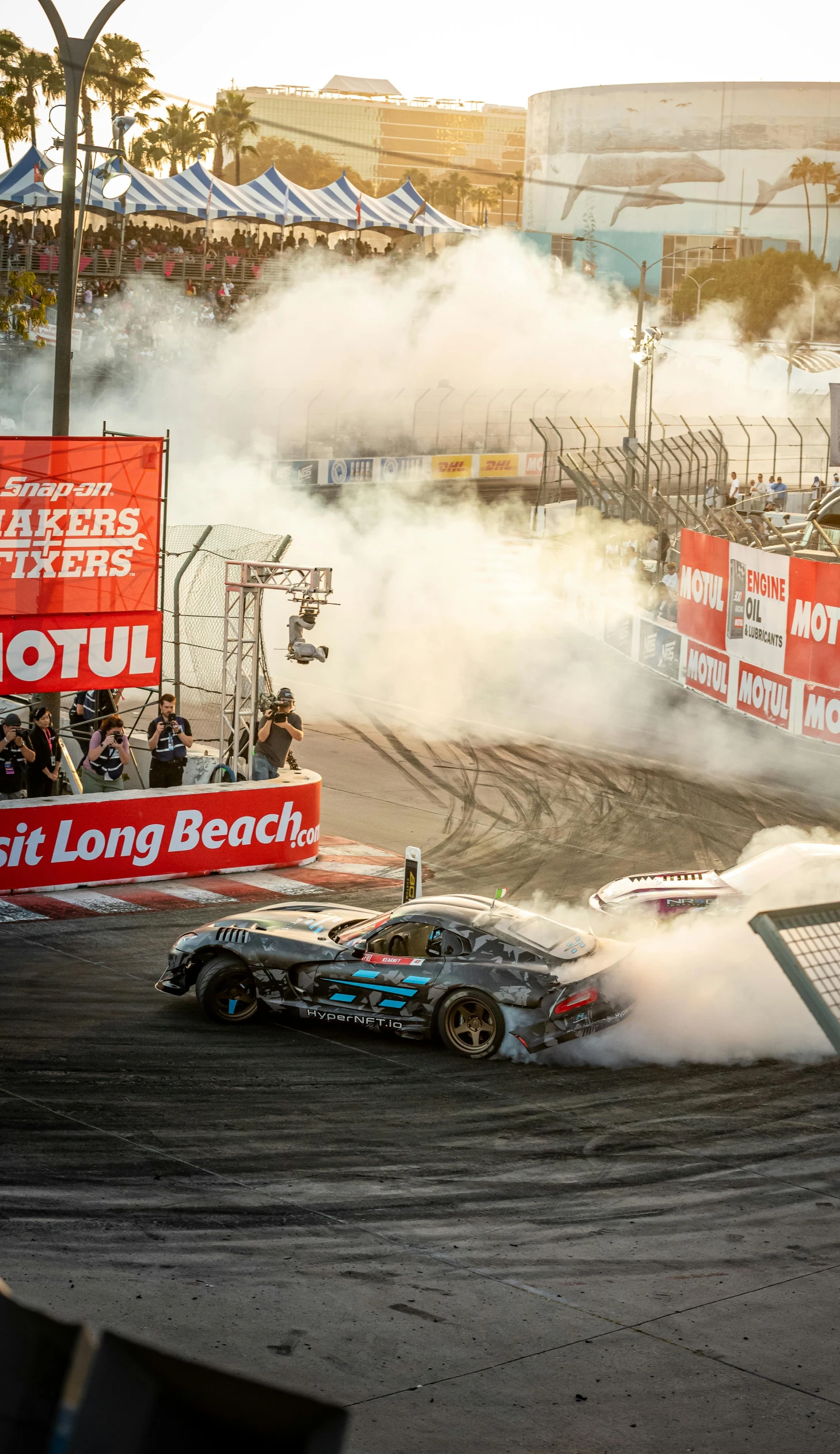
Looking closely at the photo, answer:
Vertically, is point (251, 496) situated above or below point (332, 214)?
below

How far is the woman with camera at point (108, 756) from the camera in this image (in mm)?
17422

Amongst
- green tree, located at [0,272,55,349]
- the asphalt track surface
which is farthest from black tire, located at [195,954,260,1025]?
green tree, located at [0,272,55,349]

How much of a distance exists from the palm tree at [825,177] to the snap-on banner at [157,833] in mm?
94481

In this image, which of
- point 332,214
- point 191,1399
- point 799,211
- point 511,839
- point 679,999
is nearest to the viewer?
point 191,1399

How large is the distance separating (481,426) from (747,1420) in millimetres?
45818

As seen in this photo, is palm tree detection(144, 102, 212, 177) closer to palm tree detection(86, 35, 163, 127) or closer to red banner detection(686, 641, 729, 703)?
palm tree detection(86, 35, 163, 127)

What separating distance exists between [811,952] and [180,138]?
340 feet

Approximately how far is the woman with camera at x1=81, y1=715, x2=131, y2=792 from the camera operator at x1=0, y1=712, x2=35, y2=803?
914 millimetres

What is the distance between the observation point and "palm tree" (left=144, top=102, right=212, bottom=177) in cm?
9931

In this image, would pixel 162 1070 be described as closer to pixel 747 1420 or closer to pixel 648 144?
pixel 747 1420

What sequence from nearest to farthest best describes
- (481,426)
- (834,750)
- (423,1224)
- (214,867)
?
(423,1224) → (214,867) → (834,750) → (481,426)

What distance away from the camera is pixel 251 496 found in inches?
1431

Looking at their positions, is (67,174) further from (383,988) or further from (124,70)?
(124,70)

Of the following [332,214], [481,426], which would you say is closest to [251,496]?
[481,426]
